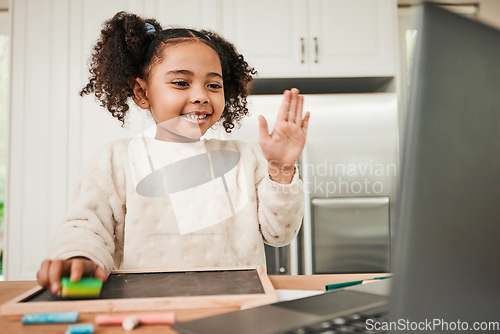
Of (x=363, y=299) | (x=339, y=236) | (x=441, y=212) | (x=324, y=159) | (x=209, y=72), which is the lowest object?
(x=339, y=236)

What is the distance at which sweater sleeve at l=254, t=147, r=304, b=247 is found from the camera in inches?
33.6

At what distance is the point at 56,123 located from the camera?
6.23ft

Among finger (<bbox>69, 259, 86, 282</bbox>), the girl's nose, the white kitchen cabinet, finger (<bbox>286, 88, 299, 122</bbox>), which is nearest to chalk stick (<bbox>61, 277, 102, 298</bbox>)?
finger (<bbox>69, 259, 86, 282</bbox>)

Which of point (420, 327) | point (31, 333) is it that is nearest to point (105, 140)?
point (31, 333)

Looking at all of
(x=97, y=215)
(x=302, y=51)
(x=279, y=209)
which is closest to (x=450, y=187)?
(x=279, y=209)

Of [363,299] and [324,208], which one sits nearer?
[363,299]

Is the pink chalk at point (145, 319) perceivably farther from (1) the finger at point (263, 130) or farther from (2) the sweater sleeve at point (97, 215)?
(1) the finger at point (263, 130)

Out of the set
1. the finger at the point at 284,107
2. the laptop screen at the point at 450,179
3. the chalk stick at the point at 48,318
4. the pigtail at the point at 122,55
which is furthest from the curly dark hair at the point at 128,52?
the laptop screen at the point at 450,179

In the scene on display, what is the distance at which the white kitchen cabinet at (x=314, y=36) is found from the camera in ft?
6.37

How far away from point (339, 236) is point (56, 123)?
146 centimetres

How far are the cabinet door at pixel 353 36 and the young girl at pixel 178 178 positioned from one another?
103 cm

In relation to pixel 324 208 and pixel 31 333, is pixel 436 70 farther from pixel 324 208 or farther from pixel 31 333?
pixel 324 208

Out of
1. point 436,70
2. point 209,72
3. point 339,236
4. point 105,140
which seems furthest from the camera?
point 105,140

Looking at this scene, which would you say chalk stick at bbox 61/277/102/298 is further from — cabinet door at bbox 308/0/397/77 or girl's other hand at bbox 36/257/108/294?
cabinet door at bbox 308/0/397/77
